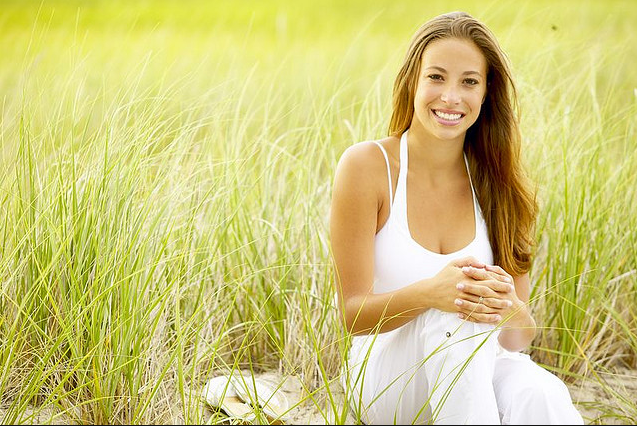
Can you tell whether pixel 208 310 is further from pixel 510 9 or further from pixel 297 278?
pixel 510 9

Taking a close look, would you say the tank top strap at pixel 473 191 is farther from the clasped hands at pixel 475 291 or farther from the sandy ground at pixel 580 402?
the sandy ground at pixel 580 402

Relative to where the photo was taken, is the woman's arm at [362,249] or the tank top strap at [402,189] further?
the tank top strap at [402,189]

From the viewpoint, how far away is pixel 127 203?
6.90 feet

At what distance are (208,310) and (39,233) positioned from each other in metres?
0.56

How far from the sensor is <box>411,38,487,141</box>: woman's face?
6.95 feet

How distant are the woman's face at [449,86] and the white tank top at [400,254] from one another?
6.5 inches

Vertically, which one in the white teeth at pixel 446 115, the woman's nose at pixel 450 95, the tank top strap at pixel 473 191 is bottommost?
the tank top strap at pixel 473 191

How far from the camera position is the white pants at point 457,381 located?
6.12ft

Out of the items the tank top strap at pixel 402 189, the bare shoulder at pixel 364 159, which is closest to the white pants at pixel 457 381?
the tank top strap at pixel 402 189

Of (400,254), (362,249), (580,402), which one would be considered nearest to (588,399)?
(580,402)

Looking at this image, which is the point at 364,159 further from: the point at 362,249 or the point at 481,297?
the point at 481,297

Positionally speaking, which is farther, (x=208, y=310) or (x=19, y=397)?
(x=208, y=310)

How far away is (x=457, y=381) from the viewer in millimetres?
1884

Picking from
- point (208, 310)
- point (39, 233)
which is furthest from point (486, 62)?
point (39, 233)
